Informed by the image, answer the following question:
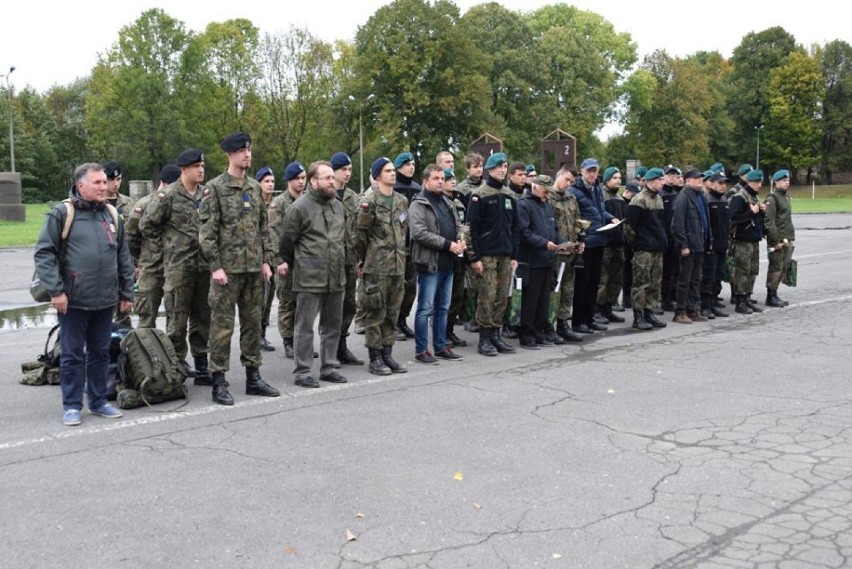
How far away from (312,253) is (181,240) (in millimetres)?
1215

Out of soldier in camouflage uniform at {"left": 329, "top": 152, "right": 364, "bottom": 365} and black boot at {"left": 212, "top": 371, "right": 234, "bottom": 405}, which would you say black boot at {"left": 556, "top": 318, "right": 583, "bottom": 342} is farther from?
black boot at {"left": 212, "top": 371, "right": 234, "bottom": 405}

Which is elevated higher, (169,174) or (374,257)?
(169,174)

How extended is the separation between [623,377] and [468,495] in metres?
3.67

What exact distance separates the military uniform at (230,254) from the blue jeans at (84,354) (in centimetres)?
89

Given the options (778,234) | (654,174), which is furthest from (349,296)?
(778,234)

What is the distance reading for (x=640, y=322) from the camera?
1123 cm

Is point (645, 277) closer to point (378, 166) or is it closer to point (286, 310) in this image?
point (378, 166)

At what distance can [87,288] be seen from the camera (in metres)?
6.60

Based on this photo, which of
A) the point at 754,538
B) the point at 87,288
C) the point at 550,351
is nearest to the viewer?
the point at 754,538

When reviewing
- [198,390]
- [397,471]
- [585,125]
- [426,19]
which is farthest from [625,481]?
[585,125]

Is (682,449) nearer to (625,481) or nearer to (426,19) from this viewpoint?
(625,481)

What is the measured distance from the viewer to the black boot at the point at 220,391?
23.7ft

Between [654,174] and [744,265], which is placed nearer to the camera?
[654,174]

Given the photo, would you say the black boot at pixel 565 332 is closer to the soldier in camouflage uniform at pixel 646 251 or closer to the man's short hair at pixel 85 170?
the soldier in camouflage uniform at pixel 646 251
